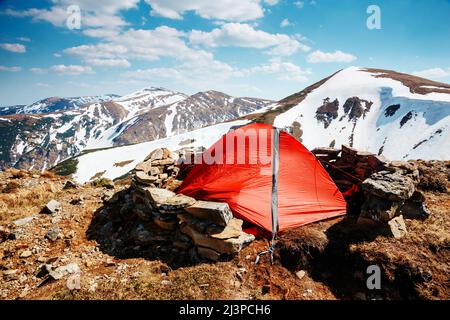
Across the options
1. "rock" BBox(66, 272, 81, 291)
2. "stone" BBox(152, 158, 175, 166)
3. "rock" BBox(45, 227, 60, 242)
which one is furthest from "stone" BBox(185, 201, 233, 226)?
"rock" BBox(45, 227, 60, 242)

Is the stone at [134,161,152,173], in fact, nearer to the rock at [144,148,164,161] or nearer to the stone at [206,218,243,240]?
the rock at [144,148,164,161]

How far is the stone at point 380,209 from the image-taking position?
32.8 ft

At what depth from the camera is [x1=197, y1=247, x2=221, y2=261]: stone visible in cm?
937

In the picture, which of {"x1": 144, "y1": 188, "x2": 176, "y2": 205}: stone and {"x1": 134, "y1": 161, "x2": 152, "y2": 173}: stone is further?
{"x1": 134, "y1": 161, "x2": 152, "y2": 173}: stone

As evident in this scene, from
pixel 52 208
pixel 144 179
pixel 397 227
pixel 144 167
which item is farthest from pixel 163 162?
pixel 397 227

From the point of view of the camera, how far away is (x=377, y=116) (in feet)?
468

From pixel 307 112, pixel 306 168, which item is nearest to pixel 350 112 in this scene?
pixel 307 112

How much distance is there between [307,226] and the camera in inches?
447

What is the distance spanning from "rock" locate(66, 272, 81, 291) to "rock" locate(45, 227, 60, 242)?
2.96m

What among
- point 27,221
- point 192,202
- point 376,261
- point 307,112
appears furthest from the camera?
point 307,112

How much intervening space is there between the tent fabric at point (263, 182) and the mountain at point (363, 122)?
253ft

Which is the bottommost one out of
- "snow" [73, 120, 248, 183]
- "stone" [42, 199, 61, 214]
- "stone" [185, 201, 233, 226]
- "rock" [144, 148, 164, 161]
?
"snow" [73, 120, 248, 183]

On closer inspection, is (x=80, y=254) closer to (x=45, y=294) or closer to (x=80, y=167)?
(x=45, y=294)
